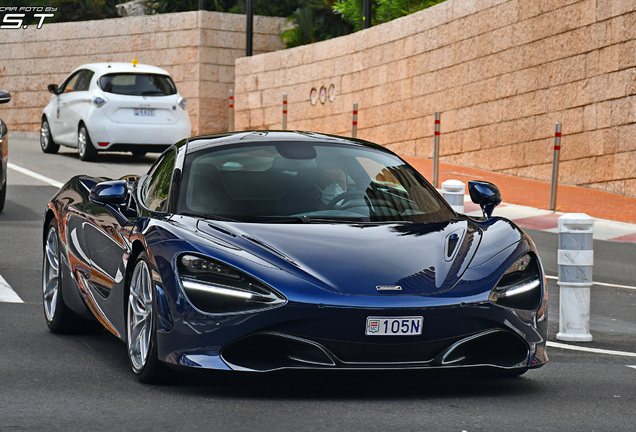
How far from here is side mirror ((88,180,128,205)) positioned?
5809mm

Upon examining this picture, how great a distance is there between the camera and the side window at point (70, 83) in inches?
753

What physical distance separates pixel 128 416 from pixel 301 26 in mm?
26306

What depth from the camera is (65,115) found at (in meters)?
19.1

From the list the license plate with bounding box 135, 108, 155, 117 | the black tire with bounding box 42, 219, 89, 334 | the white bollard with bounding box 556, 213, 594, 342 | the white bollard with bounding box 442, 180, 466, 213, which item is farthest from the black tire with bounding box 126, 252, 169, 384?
the license plate with bounding box 135, 108, 155, 117

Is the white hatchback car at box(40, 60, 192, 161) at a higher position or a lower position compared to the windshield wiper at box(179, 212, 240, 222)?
higher

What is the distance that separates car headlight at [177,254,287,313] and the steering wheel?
3.47 ft

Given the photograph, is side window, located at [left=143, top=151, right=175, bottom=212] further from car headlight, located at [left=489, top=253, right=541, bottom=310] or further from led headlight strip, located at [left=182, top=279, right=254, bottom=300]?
car headlight, located at [left=489, top=253, right=541, bottom=310]

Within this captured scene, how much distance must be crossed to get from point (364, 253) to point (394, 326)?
414 millimetres

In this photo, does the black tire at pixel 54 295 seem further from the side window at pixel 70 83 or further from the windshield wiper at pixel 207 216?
the side window at pixel 70 83

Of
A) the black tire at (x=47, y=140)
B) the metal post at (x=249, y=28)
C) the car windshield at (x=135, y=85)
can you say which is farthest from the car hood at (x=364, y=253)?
the metal post at (x=249, y=28)

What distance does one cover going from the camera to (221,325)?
4.71m

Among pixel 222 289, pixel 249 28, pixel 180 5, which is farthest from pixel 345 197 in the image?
pixel 180 5

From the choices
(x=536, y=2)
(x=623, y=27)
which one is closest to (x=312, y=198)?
(x=623, y=27)

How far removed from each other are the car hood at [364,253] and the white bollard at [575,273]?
1.66 meters
